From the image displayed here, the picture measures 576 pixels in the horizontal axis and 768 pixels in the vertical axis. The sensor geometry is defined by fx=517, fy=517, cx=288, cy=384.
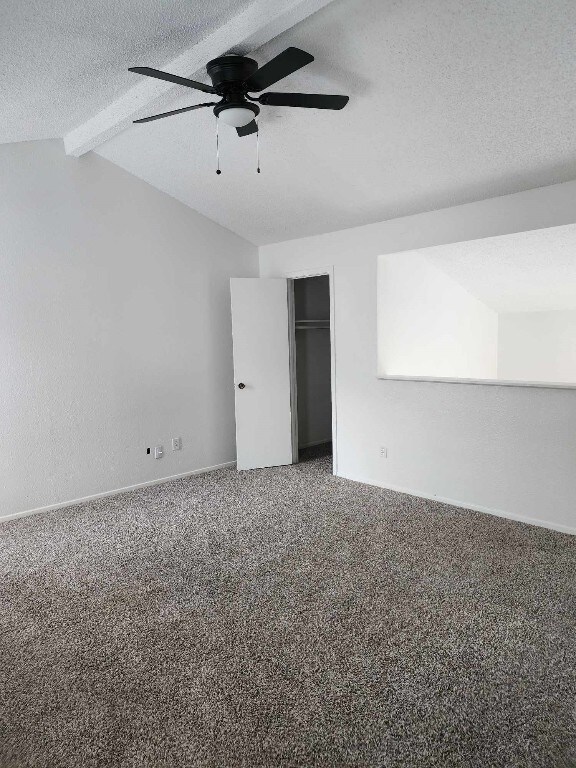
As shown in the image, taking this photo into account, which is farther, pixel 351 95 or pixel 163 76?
pixel 351 95

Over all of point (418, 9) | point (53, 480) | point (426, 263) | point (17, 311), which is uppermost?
point (418, 9)

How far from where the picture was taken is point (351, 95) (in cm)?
297

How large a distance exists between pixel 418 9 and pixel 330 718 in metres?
2.99

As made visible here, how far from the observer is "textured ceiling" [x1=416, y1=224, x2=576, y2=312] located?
4105mm

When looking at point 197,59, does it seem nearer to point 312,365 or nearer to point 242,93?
point 242,93

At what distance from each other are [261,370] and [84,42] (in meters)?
3.26

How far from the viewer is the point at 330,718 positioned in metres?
1.94

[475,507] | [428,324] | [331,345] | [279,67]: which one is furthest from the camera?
[428,324]

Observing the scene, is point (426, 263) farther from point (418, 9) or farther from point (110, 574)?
point (110, 574)

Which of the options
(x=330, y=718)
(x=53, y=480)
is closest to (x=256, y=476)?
(x=53, y=480)

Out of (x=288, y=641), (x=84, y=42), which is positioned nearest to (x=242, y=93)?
(x=84, y=42)

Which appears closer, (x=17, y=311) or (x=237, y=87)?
(x=237, y=87)

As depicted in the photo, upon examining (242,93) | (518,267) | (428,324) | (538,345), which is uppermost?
(242,93)

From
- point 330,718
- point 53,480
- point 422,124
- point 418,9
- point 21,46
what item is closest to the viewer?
point 330,718
